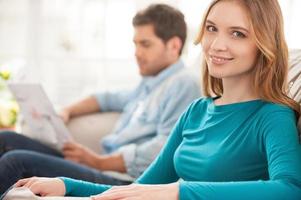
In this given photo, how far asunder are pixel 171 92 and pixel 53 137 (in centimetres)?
50

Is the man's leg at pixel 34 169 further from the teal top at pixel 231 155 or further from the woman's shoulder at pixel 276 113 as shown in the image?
the woman's shoulder at pixel 276 113

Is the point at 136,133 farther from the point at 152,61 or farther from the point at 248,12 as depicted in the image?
the point at 248,12

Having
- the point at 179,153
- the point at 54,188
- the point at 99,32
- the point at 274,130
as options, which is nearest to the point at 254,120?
the point at 274,130

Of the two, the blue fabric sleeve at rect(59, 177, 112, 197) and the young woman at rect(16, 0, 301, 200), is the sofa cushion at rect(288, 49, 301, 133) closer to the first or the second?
the young woman at rect(16, 0, 301, 200)

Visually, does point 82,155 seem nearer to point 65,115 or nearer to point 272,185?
point 65,115

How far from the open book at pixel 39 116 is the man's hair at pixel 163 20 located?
0.51 m

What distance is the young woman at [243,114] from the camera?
1.14 m

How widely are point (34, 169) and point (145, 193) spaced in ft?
2.41

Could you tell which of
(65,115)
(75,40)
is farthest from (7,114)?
(75,40)

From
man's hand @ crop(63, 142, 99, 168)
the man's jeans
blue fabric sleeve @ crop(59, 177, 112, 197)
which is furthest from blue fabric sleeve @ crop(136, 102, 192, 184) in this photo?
man's hand @ crop(63, 142, 99, 168)

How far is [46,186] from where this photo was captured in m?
1.25

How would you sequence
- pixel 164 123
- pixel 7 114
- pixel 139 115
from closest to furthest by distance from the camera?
1. pixel 164 123
2. pixel 139 115
3. pixel 7 114

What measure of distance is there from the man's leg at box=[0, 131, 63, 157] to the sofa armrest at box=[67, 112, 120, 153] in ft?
0.68

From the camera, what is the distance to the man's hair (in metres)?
2.21
